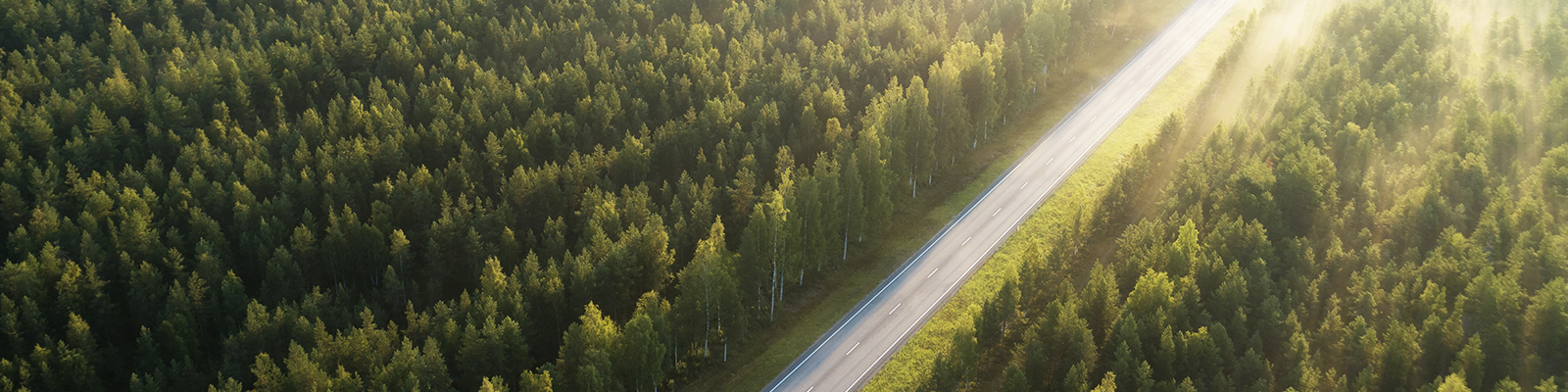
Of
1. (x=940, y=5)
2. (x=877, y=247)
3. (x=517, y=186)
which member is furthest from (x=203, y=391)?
(x=940, y=5)

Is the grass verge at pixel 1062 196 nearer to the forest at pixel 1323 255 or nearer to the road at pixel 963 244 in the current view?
the road at pixel 963 244

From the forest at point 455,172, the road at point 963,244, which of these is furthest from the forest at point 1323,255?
the forest at point 455,172

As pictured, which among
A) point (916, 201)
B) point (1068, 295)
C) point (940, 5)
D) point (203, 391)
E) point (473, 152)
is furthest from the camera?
point (940, 5)

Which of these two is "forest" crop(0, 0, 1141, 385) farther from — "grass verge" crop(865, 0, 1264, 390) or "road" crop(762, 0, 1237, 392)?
"grass verge" crop(865, 0, 1264, 390)

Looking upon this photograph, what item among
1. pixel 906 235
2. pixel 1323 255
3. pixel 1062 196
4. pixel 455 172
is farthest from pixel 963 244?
pixel 455 172

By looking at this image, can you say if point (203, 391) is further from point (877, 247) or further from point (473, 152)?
point (877, 247)

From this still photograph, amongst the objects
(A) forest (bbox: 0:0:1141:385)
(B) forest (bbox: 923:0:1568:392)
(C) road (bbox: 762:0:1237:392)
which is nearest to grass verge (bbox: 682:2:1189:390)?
(C) road (bbox: 762:0:1237:392)
